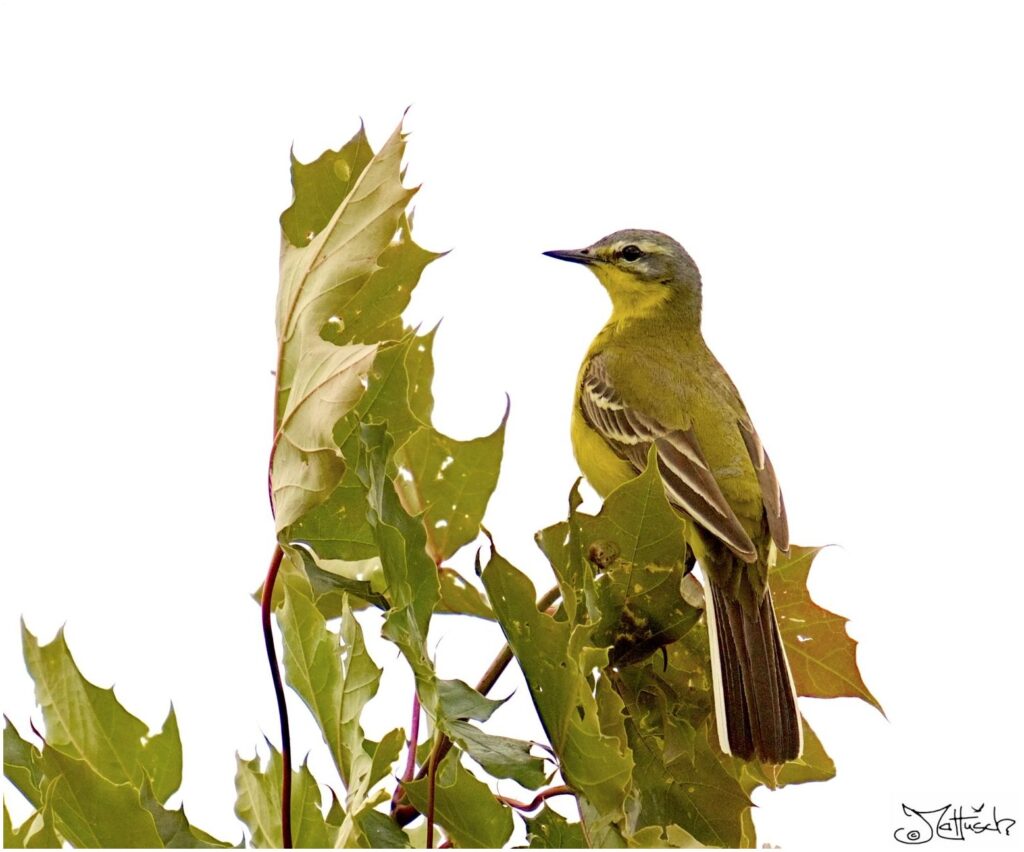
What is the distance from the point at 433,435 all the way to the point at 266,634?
2.38ft

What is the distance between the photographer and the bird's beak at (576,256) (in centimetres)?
495

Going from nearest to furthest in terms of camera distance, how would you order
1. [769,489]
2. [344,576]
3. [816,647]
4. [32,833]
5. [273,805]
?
[32,833]
[344,576]
[273,805]
[816,647]
[769,489]

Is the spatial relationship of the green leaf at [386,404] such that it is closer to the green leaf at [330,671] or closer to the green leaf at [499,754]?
the green leaf at [330,671]

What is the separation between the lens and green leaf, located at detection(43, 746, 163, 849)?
195 cm

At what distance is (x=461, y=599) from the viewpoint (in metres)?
2.49

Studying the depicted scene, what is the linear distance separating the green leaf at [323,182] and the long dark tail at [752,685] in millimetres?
1274

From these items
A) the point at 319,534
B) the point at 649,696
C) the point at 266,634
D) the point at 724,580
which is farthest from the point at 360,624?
the point at 724,580

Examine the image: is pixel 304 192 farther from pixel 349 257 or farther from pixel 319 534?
pixel 319 534

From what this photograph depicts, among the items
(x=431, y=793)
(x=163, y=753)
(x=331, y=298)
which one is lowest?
(x=163, y=753)

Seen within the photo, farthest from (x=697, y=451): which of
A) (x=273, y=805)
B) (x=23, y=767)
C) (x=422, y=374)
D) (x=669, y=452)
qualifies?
(x=23, y=767)

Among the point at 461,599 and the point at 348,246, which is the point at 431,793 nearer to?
the point at 461,599

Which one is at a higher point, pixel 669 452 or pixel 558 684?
pixel 669 452

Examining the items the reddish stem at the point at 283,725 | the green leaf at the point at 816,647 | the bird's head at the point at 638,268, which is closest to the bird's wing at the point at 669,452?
the bird's head at the point at 638,268

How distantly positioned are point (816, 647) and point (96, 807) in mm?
1625
